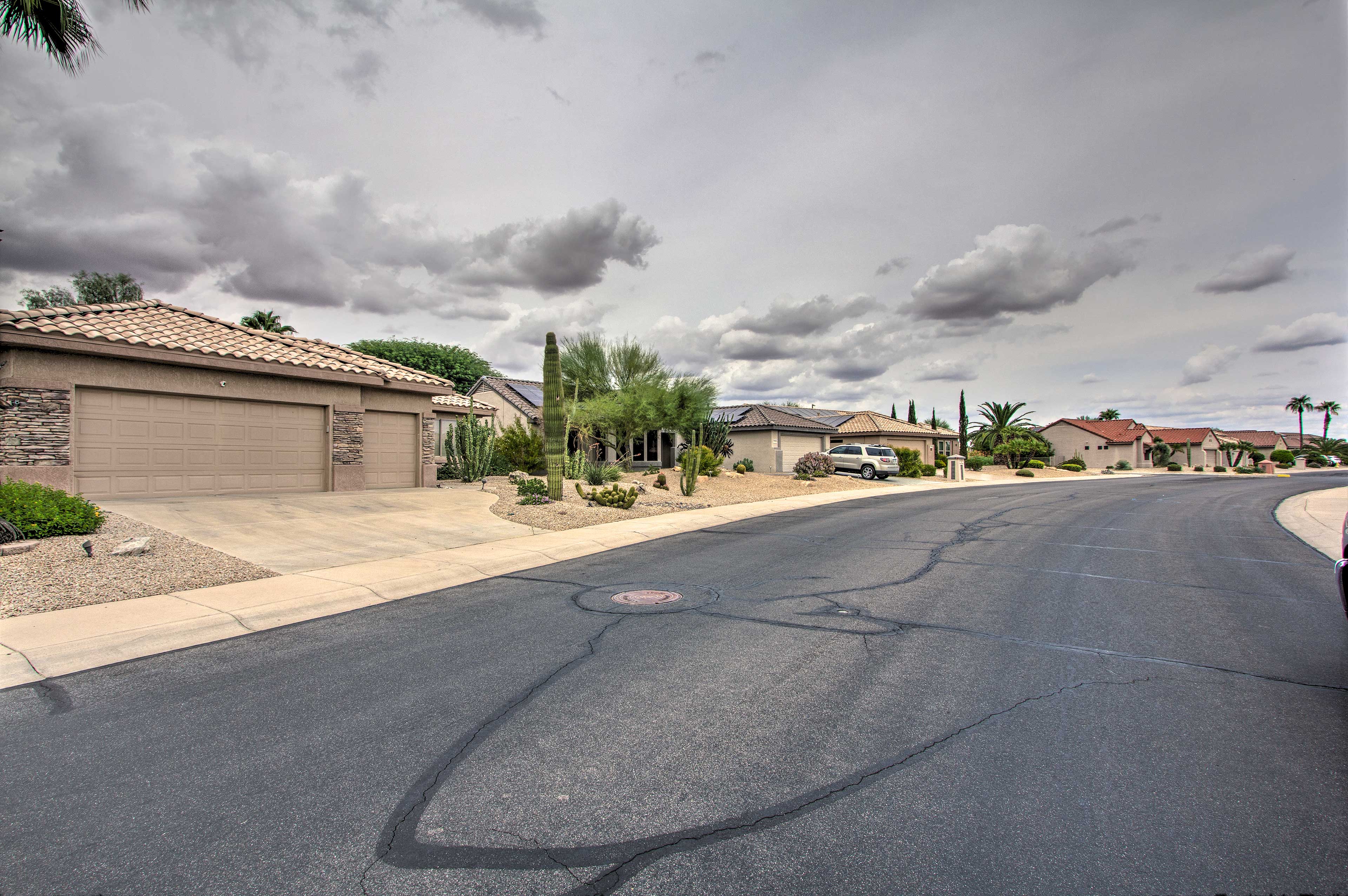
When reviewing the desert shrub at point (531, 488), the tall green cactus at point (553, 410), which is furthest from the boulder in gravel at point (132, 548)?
the tall green cactus at point (553, 410)

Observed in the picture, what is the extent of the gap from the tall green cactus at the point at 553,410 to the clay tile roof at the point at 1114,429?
67376 mm

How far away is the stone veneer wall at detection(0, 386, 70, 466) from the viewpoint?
1262 cm

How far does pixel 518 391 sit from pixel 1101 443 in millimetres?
61503

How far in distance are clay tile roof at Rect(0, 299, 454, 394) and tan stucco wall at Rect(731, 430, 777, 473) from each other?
21132mm

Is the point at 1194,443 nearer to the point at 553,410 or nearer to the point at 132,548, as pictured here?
the point at 553,410

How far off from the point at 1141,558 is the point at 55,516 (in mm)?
17084

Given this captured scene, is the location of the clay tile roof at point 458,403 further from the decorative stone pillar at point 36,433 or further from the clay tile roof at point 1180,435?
the clay tile roof at point 1180,435

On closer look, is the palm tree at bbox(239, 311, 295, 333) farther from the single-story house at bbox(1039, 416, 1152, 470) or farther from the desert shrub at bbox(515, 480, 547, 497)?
the single-story house at bbox(1039, 416, 1152, 470)

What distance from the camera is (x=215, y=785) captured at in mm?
3463

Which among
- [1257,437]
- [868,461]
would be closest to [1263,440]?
[1257,437]

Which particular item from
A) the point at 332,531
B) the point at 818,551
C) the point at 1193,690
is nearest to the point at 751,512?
the point at 818,551

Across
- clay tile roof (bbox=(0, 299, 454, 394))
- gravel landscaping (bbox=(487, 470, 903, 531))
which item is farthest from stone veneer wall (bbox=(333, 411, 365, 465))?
gravel landscaping (bbox=(487, 470, 903, 531))

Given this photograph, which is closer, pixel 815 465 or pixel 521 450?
pixel 521 450

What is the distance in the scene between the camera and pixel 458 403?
27.6 metres
